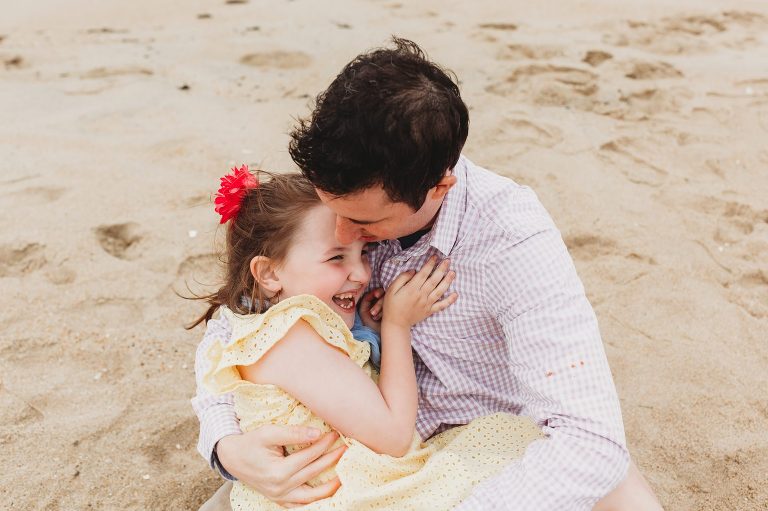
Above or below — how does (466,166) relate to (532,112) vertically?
above

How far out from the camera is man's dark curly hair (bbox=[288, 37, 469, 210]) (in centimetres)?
167

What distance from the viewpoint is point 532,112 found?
4.68 m

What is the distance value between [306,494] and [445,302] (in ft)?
1.91

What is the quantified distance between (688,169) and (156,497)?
3119 mm

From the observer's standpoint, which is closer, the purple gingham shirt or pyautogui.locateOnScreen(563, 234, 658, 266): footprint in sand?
the purple gingham shirt

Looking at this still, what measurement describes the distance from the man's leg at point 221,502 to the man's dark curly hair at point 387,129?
3.18ft

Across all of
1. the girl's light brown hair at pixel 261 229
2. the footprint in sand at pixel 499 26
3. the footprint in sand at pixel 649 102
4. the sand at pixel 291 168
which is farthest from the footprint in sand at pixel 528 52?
the girl's light brown hair at pixel 261 229

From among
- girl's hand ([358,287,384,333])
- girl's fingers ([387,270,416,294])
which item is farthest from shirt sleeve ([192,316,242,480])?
girl's fingers ([387,270,416,294])

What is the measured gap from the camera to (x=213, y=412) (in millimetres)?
2062

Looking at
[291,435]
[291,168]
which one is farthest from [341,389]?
[291,168]

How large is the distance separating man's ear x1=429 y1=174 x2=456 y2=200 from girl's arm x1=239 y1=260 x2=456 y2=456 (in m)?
0.20

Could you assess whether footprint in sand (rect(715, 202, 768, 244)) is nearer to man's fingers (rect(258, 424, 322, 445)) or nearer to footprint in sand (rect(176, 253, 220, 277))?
footprint in sand (rect(176, 253, 220, 277))

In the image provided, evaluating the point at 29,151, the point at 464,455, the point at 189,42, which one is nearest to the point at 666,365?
the point at 464,455

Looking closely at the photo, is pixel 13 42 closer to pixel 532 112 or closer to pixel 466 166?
pixel 532 112
